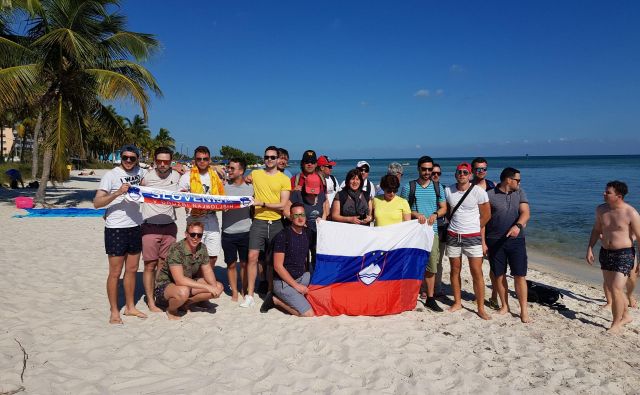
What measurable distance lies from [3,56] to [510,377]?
50.2 ft

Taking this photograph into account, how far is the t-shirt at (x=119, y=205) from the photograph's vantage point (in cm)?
438

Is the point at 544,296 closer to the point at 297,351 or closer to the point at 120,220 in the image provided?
the point at 297,351

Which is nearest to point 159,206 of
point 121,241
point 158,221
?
point 158,221

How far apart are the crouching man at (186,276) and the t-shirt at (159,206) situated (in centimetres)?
33

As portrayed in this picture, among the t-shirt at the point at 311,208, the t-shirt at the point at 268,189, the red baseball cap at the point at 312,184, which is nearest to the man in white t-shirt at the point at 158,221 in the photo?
the t-shirt at the point at 268,189

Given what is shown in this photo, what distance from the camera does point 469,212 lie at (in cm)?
509

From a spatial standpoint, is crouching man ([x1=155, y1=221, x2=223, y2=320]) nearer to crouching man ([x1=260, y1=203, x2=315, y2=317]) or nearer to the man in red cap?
crouching man ([x1=260, y1=203, x2=315, y2=317])

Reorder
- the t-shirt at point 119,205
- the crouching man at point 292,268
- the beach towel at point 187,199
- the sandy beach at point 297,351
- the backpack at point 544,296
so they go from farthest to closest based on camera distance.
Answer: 1. the backpack at point 544,296
2. the crouching man at point 292,268
3. the beach towel at point 187,199
4. the t-shirt at point 119,205
5. the sandy beach at point 297,351

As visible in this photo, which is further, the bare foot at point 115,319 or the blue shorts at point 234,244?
the blue shorts at point 234,244

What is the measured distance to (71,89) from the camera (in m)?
13.3

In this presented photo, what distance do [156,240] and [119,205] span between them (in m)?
0.62

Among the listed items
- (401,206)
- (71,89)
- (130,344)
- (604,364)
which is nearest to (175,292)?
(130,344)

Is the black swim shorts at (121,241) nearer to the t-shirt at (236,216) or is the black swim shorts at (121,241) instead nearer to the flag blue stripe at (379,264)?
the t-shirt at (236,216)

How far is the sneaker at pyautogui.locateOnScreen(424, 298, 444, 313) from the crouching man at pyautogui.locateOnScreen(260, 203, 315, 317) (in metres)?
1.70
